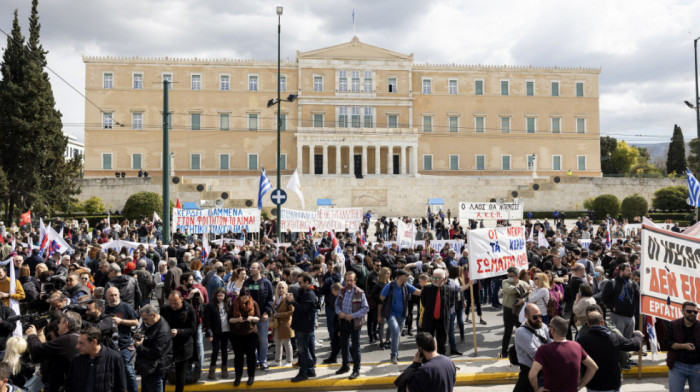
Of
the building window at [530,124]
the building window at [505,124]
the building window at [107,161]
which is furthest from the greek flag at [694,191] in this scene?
the building window at [107,161]

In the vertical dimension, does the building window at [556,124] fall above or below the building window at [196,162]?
above

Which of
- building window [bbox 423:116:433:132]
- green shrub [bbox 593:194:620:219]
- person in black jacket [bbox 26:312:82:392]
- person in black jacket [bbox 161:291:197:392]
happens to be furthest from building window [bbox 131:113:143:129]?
person in black jacket [bbox 26:312:82:392]

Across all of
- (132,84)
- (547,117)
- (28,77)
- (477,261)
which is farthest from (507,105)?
(477,261)

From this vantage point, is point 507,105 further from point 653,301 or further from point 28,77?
point 653,301

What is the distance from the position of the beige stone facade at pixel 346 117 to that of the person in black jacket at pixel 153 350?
141 ft

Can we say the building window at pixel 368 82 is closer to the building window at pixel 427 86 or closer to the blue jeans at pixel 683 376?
the building window at pixel 427 86

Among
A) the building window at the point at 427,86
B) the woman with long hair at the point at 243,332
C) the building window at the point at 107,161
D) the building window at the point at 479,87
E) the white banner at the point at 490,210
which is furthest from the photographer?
the building window at the point at 479,87

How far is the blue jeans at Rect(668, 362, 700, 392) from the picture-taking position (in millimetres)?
5621

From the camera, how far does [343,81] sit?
52.3 metres

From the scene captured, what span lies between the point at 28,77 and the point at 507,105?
134 ft

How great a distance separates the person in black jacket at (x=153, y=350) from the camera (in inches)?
232

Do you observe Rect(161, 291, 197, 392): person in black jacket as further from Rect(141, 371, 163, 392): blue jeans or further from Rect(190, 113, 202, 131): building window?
Rect(190, 113, 202, 131): building window

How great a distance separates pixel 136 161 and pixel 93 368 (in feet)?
163

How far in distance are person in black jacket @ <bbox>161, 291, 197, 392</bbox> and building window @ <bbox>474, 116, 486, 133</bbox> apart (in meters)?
50.9
